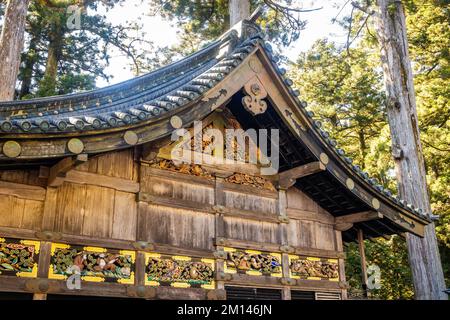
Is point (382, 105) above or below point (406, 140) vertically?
above

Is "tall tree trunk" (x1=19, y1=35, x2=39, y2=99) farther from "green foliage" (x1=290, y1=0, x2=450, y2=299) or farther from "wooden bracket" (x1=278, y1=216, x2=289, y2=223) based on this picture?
"wooden bracket" (x1=278, y1=216, x2=289, y2=223)

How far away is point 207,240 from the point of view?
26.0 ft

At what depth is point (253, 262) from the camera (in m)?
8.27

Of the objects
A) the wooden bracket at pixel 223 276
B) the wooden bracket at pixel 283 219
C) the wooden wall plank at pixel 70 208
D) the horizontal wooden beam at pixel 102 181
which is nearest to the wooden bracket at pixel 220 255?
the wooden bracket at pixel 223 276

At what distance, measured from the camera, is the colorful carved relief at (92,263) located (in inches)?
256

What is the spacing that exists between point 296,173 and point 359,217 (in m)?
1.60

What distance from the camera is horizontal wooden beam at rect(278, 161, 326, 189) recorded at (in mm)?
8414

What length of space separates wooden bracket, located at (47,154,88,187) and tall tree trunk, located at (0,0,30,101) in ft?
28.0

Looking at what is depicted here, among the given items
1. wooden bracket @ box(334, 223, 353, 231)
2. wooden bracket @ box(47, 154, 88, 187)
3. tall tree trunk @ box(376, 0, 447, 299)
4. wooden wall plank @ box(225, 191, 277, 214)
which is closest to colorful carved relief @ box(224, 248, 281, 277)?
wooden wall plank @ box(225, 191, 277, 214)

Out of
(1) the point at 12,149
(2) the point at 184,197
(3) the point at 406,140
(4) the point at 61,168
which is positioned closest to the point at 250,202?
(2) the point at 184,197

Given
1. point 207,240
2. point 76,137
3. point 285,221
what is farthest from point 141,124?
point 285,221

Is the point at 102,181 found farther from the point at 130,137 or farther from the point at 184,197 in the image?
the point at 184,197

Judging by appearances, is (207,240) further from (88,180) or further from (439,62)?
(439,62)

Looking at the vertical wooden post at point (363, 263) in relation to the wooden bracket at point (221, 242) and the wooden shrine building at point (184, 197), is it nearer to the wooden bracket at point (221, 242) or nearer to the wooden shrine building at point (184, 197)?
the wooden shrine building at point (184, 197)
